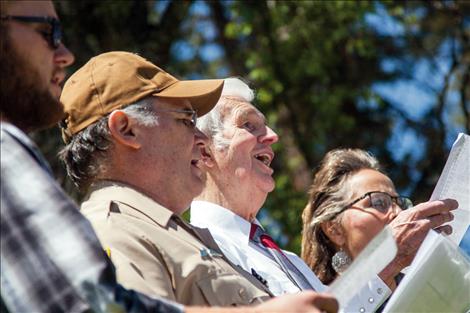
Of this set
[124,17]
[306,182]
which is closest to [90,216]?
[124,17]

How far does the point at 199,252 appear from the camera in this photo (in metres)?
2.91

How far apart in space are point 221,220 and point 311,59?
5.70m

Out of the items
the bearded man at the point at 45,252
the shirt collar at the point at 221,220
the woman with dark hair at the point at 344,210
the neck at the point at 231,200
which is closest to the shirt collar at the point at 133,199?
the bearded man at the point at 45,252

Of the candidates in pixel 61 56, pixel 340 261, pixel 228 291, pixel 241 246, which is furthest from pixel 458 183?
pixel 61 56

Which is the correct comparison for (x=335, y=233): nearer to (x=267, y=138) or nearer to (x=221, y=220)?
(x=267, y=138)

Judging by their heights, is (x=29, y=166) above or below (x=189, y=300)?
above

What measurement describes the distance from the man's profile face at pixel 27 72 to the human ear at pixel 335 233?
2.48 m

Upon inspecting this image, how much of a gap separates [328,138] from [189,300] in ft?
24.9

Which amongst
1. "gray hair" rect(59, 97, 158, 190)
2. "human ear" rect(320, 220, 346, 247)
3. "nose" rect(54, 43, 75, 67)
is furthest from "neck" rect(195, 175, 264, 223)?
"nose" rect(54, 43, 75, 67)

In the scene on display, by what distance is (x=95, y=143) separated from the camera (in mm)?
3256

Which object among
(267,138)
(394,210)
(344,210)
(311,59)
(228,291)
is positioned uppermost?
(228,291)

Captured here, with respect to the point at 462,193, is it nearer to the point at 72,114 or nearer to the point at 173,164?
the point at 173,164

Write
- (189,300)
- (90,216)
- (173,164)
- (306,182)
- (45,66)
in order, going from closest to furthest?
(45,66), (189,300), (90,216), (173,164), (306,182)

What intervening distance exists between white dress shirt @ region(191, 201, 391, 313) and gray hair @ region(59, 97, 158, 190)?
84 centimetres
